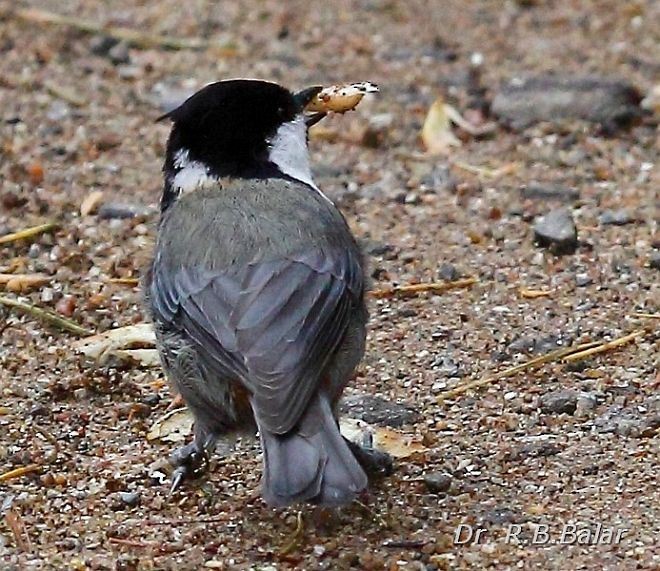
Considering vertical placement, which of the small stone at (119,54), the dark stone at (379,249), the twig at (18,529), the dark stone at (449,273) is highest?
the small stone at (119,54)

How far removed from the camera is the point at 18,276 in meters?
6.27

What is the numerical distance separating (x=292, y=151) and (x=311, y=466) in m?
1.54

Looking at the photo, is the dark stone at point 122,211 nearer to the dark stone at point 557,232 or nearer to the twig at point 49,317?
the twig at point 49,317

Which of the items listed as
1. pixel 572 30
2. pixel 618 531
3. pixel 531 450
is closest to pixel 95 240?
pixel 531 450

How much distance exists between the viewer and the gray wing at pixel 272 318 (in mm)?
4316

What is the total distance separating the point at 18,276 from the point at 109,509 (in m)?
1.77

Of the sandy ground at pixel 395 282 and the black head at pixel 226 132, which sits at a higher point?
the black head at pixel 226 132

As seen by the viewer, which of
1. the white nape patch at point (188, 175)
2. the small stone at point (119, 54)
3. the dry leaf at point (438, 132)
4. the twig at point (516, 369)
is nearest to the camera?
the white nape patch at point (188, 175)

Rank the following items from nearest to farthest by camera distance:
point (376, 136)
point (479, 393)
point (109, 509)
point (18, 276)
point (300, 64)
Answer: point (109, 509), point (479, 393), point (18, 276), point (376, 136), point (300, 64)

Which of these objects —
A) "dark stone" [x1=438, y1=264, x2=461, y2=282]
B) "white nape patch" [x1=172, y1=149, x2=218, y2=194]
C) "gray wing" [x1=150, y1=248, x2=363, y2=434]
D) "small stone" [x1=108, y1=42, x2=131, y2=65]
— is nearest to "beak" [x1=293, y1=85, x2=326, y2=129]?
"white nape patch" [x1=172, y1=149, x2=218, y2=194]

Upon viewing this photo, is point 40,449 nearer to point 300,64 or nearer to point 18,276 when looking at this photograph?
point 18,276

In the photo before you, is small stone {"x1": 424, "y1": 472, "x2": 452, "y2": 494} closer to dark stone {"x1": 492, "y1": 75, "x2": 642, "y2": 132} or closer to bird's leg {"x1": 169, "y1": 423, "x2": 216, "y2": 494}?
bird's leg {"x1": 169, "y1": 423, "x2": 216, "y2": 494}

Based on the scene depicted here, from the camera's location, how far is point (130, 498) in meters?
4.82

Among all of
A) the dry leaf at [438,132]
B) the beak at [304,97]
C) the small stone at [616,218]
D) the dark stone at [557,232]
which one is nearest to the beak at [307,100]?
the beak at [304,97]
